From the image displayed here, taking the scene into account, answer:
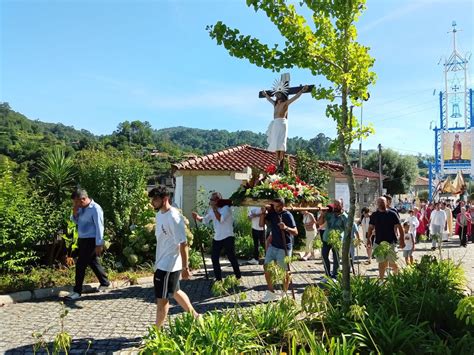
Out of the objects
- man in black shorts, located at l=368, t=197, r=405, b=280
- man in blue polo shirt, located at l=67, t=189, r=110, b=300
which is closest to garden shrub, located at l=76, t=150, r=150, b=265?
man in blue polo shirt, located at l=67, t=189, r=110, b=300

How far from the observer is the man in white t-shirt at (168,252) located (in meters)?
5.12

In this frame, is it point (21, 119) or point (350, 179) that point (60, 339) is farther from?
point (21, 119)

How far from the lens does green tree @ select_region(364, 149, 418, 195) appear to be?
48.9 metres

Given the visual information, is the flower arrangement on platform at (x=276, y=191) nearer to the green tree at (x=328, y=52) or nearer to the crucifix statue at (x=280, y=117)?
the crucifix statue at (x=280, y=117)

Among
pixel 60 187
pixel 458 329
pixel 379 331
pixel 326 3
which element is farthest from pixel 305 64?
pixel 60 187

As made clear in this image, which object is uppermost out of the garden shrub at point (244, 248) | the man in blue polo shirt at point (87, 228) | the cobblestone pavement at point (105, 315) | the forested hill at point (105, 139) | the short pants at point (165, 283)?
the forested hill at point (105, 139)

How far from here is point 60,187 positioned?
31.6 ft

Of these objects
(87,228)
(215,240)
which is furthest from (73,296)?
(215,240)

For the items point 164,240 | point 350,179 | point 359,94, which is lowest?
point 164,240

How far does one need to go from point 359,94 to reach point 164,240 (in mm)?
2969

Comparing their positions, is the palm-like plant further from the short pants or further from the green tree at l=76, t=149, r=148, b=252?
the short pants

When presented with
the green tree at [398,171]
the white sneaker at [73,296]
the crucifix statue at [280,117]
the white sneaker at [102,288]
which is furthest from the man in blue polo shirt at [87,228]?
the green tree at [398,171]

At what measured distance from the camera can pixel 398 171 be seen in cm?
4912

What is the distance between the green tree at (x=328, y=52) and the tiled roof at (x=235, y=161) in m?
10.6
